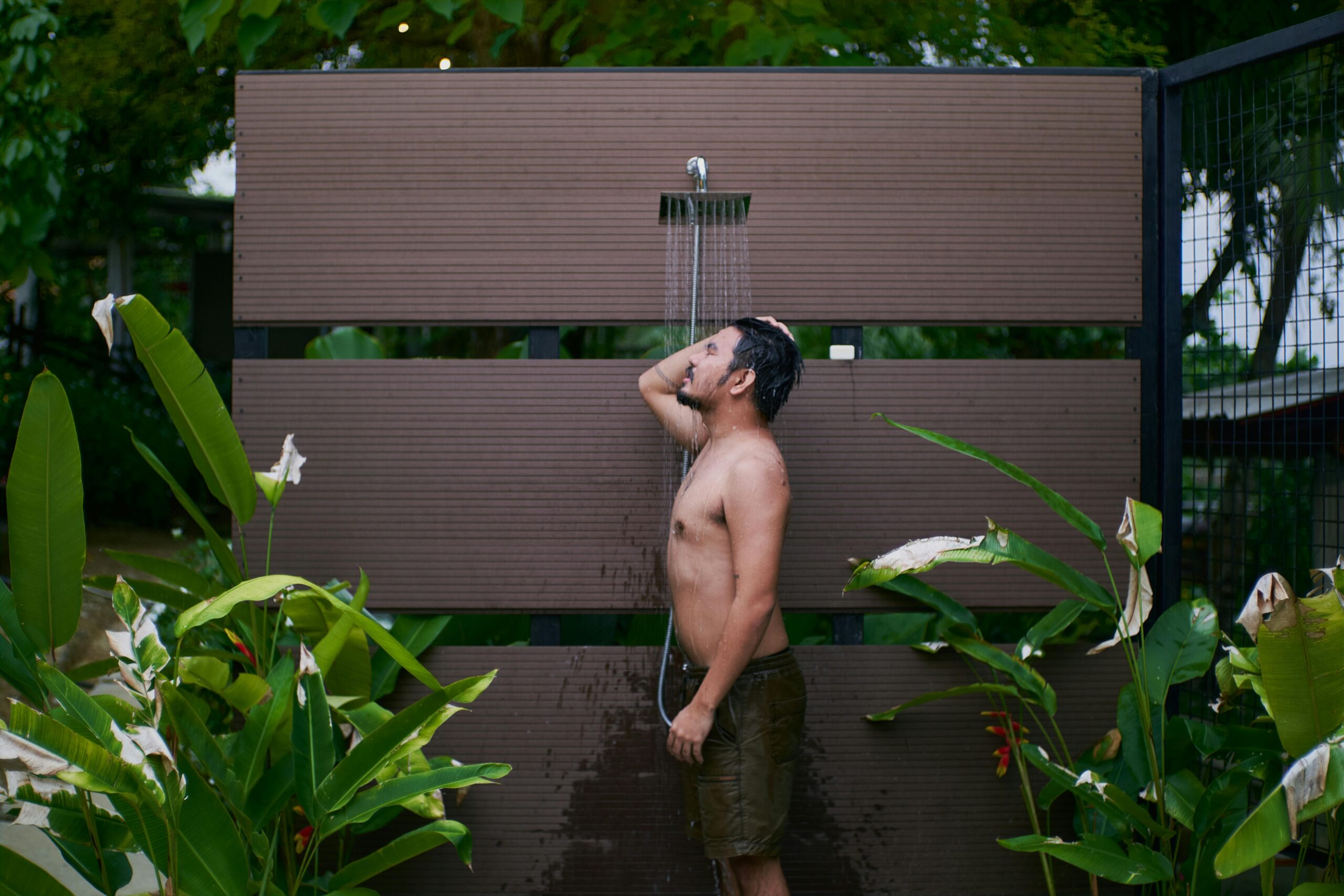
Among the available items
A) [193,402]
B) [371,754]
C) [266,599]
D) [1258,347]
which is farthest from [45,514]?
[1258,347]

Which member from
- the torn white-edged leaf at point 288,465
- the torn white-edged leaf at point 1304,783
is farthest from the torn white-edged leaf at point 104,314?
the torn white-edged leaf at point 1304,783

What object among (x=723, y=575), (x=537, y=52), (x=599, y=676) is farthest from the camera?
(x=537, y=52)

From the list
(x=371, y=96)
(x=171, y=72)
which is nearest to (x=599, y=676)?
(x=371, y=96)

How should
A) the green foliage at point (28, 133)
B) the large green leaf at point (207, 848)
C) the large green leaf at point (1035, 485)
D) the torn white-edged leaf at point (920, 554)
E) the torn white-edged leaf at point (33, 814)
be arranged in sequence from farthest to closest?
the green foliage at point (28, 133) → the large green leaf at point (1035, 485) → the torn white-edged leaf at point (920, 554) → the large green leaf at point (207, 848) → the torn white-edged leaf at point (33, 814)

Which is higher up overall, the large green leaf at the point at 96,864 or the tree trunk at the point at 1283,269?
the tree trunk at the point at 1283,269

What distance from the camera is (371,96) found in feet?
9.84

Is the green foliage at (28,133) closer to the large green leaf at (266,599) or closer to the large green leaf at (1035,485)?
the large green leaf at (266,599)

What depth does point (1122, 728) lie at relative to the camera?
2570mm

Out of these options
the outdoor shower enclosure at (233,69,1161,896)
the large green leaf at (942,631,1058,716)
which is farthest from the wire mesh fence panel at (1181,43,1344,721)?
the large green leaf at (942,631,1058,716)

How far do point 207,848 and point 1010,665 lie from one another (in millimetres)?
1984

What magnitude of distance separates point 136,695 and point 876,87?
2.53m

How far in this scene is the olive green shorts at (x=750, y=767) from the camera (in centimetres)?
245

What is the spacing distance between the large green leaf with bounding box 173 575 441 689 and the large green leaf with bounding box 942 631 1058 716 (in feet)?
4.68

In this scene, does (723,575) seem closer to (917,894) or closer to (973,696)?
(973,696)
